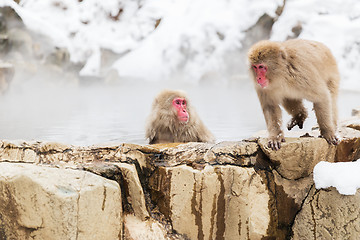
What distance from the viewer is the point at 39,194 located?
2145 mm

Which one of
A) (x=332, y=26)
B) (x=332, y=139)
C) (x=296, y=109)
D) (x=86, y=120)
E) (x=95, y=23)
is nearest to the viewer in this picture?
(x=332, y=139)

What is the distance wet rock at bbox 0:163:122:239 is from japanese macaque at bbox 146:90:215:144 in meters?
1.37

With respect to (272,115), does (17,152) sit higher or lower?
lower

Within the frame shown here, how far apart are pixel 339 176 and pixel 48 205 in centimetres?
164

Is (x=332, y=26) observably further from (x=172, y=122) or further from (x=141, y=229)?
(x=141, y=229)

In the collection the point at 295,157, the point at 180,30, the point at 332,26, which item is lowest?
the point at 295,157

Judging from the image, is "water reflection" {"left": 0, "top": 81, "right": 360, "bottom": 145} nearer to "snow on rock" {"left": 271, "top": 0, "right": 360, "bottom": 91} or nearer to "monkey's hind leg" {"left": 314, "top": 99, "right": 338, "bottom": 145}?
"monkey's hind leg" {"left": 314, "top": 99, "right": 338, "bottom": 145}

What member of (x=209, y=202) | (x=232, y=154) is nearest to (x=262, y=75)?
(x=232, y=154)

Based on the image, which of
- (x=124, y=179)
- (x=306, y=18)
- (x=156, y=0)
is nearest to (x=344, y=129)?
(x=124, y=179)

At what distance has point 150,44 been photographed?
15367mm

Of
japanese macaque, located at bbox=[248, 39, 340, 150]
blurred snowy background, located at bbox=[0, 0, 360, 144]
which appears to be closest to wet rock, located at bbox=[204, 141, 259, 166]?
japanese macaque, located at bbox=[248, 39, 340, 150]

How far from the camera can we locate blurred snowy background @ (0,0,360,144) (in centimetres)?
1016

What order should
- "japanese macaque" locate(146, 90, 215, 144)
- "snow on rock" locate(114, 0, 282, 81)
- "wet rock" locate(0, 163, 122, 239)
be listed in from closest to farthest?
"wet rock" locate(0, 163, 122, 239) → "japanese macaque" locate(146, 90, 215, 144) → "snow on rock" locate(114, 0, 282, 81)

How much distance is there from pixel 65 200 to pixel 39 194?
14 centimetres
